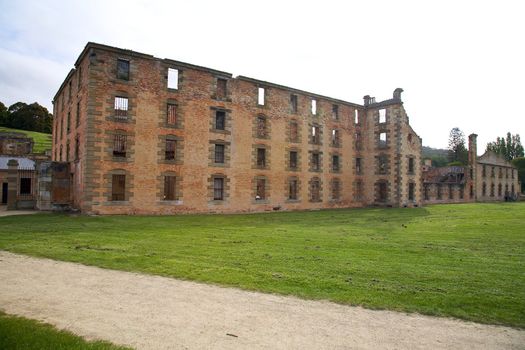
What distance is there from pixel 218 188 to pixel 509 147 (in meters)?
87.6

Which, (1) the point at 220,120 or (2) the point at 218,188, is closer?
(2) the point at 218,188

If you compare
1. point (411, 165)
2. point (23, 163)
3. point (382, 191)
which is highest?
point (411, 165)

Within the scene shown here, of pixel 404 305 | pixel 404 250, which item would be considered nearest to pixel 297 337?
pixel 404 305

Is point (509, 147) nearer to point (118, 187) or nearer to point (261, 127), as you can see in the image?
point (261, 127)

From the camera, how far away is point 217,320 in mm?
5438

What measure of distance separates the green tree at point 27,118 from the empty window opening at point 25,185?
44145mm

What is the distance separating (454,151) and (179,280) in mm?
102911

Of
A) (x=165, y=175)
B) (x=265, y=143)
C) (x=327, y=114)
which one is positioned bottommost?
(x=165, y=175)

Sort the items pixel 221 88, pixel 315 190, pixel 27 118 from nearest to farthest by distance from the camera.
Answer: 1. pixel 221 88
2. pixel 315 190
3. pixel 27 118

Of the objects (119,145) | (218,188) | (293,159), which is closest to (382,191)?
(293,159)

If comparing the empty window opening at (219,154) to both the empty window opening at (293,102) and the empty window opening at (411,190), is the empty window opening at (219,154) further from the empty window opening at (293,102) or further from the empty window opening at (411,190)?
the empty window opening at (411,190)

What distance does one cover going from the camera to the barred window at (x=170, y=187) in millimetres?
25438

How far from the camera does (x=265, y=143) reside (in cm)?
3073

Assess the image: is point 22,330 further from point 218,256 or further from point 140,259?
point 218,256
